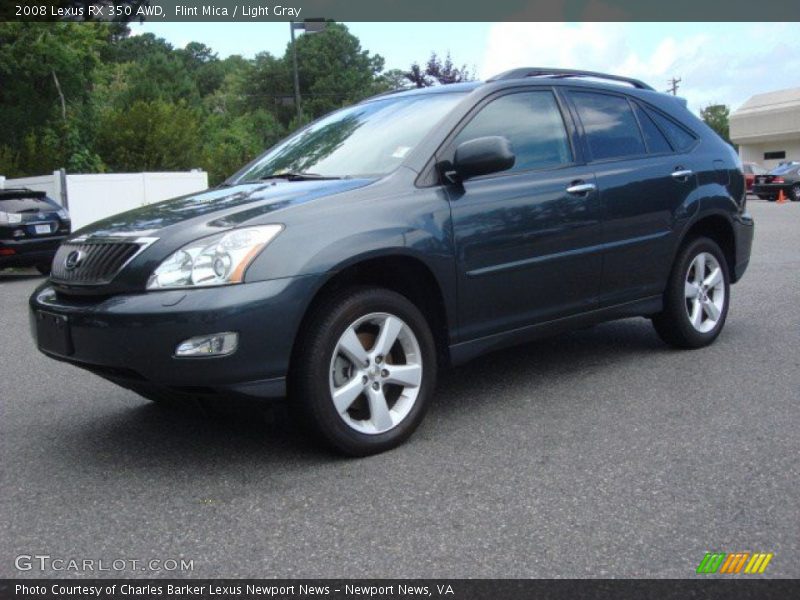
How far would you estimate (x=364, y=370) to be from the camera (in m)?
3.92

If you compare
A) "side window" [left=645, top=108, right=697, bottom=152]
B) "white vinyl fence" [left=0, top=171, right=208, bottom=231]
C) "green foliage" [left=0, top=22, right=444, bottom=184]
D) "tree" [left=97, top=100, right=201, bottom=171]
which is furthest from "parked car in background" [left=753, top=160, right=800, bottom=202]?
"side window" [left=645, top=108, right=697, bottom=152]

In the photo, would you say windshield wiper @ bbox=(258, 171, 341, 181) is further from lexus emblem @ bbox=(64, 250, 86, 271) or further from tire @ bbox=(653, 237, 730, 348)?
tire @ bbox=(653, 237, 730, 348)

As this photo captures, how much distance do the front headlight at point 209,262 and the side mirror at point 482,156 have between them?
1110 millimetres

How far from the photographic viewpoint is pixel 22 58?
2633cm

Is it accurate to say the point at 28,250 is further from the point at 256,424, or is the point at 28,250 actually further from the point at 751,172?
the point at 751,172

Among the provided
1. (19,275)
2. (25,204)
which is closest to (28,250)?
(25,204)

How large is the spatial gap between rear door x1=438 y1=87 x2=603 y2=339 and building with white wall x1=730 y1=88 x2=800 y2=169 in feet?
196

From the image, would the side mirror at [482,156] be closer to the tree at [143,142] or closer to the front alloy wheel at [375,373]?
the front alloy wheel at [375,373]

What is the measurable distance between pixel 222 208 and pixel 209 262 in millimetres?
468

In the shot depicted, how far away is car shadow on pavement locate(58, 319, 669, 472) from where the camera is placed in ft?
13.0

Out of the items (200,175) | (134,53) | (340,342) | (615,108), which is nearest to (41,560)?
(340,342)

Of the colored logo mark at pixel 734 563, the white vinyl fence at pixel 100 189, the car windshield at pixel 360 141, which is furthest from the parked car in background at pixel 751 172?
the colored logo mark at pixel 734 563

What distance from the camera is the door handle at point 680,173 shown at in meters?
5.57

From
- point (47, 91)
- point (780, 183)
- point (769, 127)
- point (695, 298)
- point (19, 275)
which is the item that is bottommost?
point (780, 183)
